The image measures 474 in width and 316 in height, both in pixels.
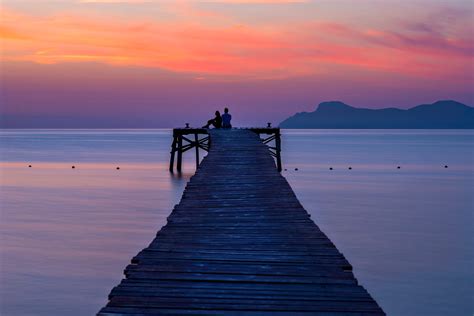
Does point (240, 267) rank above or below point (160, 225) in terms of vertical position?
above

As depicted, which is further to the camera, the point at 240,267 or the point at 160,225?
the point at 160,225

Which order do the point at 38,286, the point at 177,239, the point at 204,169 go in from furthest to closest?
the point at 204,169 < the point at 38,286 < the point at 177,239

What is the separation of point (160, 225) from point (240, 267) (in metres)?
12.0

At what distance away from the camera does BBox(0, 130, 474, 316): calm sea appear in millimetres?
11484

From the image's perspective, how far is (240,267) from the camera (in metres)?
7.20

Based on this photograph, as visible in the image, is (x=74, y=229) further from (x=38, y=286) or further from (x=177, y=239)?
(x=177, y=239)

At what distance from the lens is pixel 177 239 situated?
8508 mm

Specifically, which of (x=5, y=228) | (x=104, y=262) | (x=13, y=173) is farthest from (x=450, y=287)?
(x=13, y=173)

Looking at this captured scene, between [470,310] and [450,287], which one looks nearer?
[470,310]

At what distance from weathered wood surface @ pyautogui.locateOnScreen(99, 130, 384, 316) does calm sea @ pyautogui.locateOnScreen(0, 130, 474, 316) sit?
237 cm

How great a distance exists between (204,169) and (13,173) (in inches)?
957

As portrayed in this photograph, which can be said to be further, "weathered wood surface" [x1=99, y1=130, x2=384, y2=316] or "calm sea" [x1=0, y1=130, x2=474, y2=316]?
"calm sea" [x1=0, y1=130, x2=474, y2=316]

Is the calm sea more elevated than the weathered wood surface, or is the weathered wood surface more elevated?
the weathered wood surface

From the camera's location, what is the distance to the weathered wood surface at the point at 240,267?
19.5 ft
